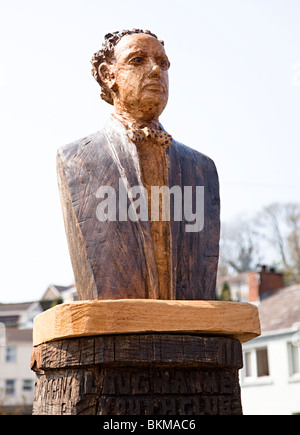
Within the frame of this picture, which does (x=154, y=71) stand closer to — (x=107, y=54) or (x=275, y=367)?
(x=107, y=54)

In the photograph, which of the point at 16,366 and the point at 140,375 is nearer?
the point at 140,375

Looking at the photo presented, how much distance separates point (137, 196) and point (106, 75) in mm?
1037

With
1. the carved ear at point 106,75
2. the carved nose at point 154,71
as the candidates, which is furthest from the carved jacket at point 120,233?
the carved nose at point 154,71

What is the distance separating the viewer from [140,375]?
126 inches

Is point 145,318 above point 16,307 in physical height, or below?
below

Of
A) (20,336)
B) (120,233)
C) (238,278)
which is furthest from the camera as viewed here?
(238,278)

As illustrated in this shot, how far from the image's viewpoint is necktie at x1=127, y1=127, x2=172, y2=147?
12.8 feet

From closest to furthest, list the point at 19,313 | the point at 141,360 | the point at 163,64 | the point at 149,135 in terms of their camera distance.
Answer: the point at 141,360 → the point at 149,135 → the point at 163,64 → the point at 19,313

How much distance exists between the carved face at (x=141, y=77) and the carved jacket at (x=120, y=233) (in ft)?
0.60

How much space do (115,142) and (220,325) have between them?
4.58 ft

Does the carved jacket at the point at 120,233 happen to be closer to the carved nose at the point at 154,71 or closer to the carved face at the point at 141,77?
the carved face at the point at 141,77

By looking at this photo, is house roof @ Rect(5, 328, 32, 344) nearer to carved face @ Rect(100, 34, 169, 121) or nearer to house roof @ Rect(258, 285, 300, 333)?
house roof @ Rect(258, 285, 300, 333)

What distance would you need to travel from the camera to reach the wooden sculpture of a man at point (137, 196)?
3.56m

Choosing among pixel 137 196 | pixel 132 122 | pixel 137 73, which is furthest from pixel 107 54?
pixel 137 196
